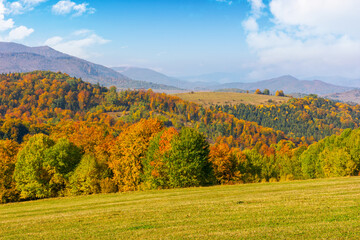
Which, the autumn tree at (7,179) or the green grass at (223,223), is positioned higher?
the green grass at (223,223)

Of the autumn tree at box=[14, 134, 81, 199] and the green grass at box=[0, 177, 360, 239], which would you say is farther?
the autumn tree at box=[14, 134, 81, 199]

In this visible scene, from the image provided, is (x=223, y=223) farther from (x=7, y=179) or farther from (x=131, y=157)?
(x=7, y=179)

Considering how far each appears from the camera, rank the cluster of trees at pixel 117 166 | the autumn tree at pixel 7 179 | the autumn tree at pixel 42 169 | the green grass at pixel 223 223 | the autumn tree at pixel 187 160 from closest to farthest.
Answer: the green grass at pixel 223 223 → the autumn tree at pixel 187 160 → the cluster of trees at pixel 117 166 → the autumn tree at pixel 7 179 → the autumn tree at pixel 42 169

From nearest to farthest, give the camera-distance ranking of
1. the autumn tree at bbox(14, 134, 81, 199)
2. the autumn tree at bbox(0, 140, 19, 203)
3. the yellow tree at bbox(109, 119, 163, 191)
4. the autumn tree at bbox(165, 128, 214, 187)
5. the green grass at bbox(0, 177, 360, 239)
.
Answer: the green grass at bbox(0, 177, 360, 239) < the autumn tree at bbox(165, 128, 214, 187) < the autumn tree at bbox(0, 140, 19, 203) < the autumn tree at bbox(14, 134, 81, 199) < the yellow tree at bbox(109, 119, 163, 191)

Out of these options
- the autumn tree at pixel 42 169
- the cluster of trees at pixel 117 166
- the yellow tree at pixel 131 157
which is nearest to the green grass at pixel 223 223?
the cluster of trees at pixel 117 166

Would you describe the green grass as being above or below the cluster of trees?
above

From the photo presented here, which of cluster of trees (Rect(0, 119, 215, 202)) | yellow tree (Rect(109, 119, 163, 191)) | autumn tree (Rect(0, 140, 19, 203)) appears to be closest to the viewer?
cluster of trees (Rect(0, 119, 215, 202))

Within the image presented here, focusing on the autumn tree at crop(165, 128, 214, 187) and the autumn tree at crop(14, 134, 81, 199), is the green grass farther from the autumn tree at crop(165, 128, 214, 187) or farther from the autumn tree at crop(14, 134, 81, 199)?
the autumn tree at crop(14, 134, 81, 199)

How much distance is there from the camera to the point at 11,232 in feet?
71.3

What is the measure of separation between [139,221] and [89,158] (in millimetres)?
40476

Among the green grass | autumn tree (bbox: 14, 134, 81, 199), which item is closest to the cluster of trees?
autumn tree (bbox: 14, 134, 81, 199)

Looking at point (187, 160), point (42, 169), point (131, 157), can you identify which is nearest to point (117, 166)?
point (131, 157)

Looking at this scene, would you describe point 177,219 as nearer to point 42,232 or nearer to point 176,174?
point 42,232

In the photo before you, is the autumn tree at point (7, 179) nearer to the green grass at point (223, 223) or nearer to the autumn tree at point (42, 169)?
the autumn tree at point (42, 169)
